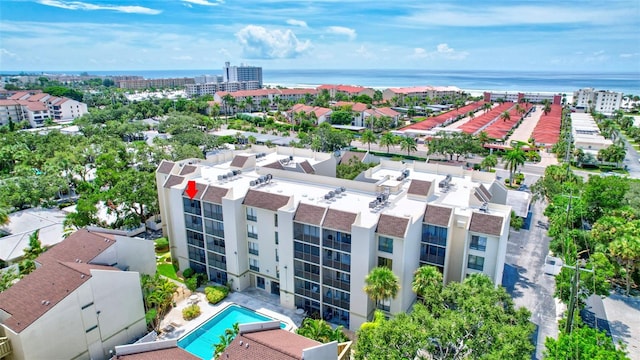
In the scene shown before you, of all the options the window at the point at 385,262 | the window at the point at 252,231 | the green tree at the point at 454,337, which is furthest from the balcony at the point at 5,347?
the window at the point at 385,262

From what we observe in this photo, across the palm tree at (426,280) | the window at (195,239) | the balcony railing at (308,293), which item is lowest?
the balcony railing at (308,293)

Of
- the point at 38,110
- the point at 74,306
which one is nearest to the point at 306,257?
the point at 74,306

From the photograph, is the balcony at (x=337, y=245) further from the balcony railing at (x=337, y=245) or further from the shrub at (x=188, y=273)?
the shrub at (x=188, y=273)

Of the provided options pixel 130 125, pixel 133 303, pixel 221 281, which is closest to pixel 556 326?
pixel 221 281

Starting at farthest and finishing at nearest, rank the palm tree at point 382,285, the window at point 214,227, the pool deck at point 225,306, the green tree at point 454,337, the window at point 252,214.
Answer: the window at point 214,227, the window at point 252,214, the pool deck at point 225,306, the palm tree at point 382,285, the green tree at point 454,337

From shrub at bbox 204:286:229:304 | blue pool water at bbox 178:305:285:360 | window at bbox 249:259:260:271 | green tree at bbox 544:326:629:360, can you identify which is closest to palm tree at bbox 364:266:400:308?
blue pool water at bbox 178:305:285:360

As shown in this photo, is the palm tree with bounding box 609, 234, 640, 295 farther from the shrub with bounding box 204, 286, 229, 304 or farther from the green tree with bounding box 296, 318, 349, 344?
the shrub with bounding box 204, 286, 229, 304
